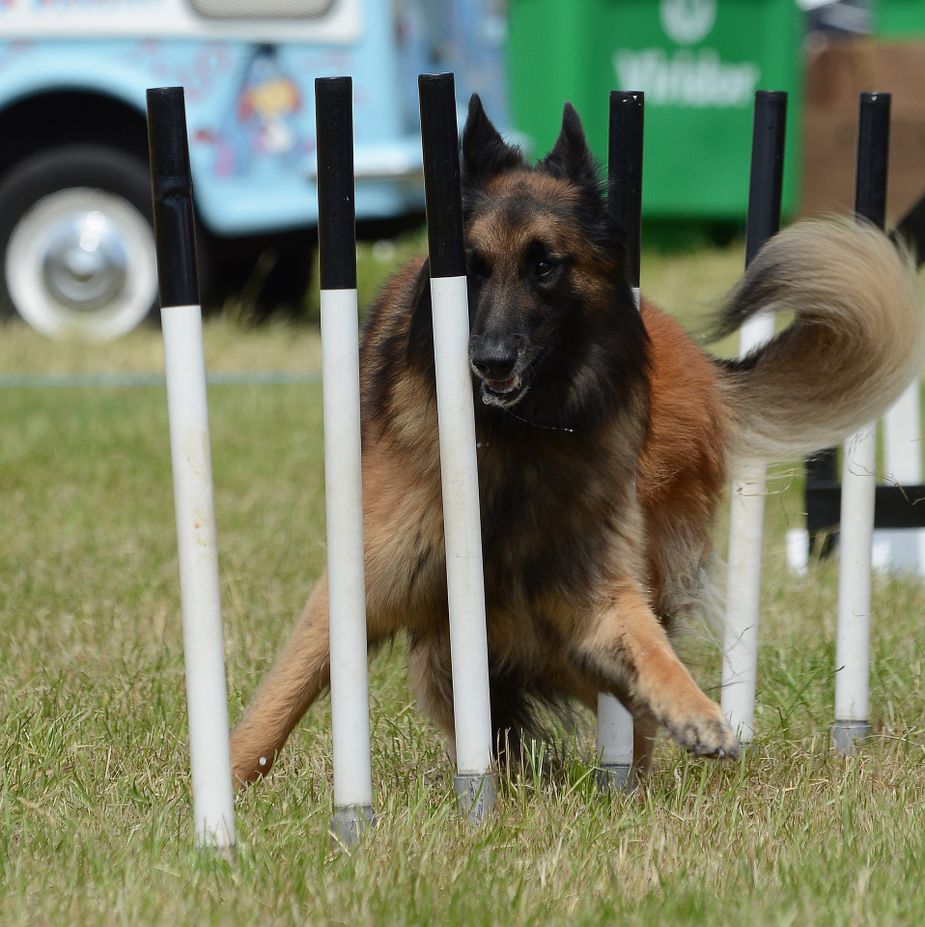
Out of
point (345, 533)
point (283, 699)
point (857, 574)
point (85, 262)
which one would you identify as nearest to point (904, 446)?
point (857, 574)

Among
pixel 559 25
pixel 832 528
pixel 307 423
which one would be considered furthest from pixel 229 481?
pixel 559 25

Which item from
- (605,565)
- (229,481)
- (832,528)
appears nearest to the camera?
(605,565)

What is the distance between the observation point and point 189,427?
2.61m

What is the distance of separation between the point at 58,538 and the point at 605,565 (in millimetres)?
3171

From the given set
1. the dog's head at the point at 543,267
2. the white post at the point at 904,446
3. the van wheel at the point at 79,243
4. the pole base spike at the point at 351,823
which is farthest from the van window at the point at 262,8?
the pole base spike at the point at 351,823

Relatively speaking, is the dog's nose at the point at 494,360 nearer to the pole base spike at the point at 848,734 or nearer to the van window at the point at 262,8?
the pole base spike at the point at 848,734

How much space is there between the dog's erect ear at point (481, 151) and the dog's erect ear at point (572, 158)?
92mm

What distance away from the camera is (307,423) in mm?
7875

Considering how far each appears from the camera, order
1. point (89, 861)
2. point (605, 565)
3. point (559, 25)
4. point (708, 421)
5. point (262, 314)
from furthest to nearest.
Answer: point (559, 25), point (262, 314), point (708, 421), point (605, 565), point (89, 861)

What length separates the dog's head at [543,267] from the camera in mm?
3182

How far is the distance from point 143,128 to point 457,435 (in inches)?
295

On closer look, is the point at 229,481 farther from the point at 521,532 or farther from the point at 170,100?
the point at 170,100

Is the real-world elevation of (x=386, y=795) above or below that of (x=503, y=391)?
below

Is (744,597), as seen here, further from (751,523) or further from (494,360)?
→ (494,360)
